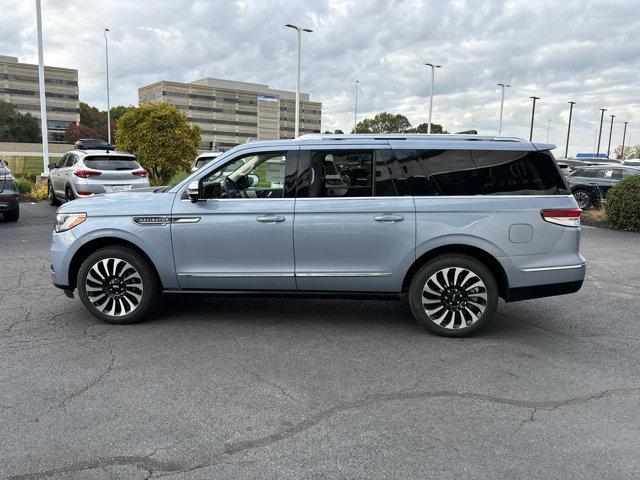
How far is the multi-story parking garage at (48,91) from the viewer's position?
107 m

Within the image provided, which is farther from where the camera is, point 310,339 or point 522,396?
point 310,339

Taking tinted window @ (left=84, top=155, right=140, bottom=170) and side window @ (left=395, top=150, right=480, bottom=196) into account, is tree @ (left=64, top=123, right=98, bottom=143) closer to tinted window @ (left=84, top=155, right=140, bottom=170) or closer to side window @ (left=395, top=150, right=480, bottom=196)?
tinted window @ (left=84, top=155, right=140, bottom=170)

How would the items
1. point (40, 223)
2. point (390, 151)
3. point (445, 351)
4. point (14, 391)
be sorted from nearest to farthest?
1. point (14, 391)
2. point (445, 351)
3. point (390, 151)
4. point (40, 223)

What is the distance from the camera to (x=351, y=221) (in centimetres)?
497

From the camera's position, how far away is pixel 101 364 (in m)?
4.35

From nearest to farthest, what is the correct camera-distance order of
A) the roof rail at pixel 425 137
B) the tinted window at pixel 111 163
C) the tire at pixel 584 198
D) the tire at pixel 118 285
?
1. the roof rail at pixel 425 137
2. the tire at pixel 118 285
3. the tinted window at pixel 111 163
4. the tire at pixel 584 198

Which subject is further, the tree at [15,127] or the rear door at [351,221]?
the tree at [15,127]

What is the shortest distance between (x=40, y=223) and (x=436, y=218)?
11.0 metres

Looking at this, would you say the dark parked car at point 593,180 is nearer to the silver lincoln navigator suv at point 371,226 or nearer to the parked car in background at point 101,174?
the parked car in background at point 101,174

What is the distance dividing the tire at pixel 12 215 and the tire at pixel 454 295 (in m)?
11.1

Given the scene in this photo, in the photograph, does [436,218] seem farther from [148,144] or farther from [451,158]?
[148,144]

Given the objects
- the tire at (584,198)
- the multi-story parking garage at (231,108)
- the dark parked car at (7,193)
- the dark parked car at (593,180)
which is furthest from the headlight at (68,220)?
the multi-story parking garage at (231,108)

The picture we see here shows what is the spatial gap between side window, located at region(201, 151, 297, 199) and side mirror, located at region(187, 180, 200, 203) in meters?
0.05

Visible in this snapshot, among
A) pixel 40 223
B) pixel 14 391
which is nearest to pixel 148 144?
pixel 40 223
